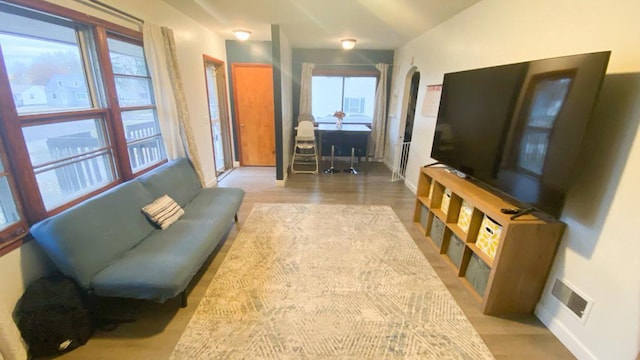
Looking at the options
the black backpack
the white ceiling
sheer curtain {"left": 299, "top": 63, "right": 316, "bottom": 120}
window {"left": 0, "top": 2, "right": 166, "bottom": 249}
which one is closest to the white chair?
sheer curtain {"left": 299, "top": 63, "right": 316, "bottom": 120}

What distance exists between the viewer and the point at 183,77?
3324 millimetres

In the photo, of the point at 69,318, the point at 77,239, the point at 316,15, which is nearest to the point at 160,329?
the point at 69,318

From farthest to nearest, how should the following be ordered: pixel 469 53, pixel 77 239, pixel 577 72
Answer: pixel 469 53, pixel 77 239, pixel 577 72

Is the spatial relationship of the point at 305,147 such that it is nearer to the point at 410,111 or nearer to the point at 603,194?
the point at 410,111

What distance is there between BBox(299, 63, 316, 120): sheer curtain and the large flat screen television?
381 cm

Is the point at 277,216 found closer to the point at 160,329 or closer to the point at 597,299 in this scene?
the point at 160,329

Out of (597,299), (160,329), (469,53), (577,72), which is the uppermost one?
(469,53)

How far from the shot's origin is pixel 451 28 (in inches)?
127

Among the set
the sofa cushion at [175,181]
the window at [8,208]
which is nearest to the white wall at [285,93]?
the sofa cushion at [175,181]

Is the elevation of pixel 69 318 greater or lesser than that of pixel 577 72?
lesser

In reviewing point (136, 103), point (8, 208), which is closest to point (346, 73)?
point (136, 103)

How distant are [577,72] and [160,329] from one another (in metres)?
2.89

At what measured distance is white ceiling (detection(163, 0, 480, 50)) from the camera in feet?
9.38

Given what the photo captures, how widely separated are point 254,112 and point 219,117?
0.69 m
